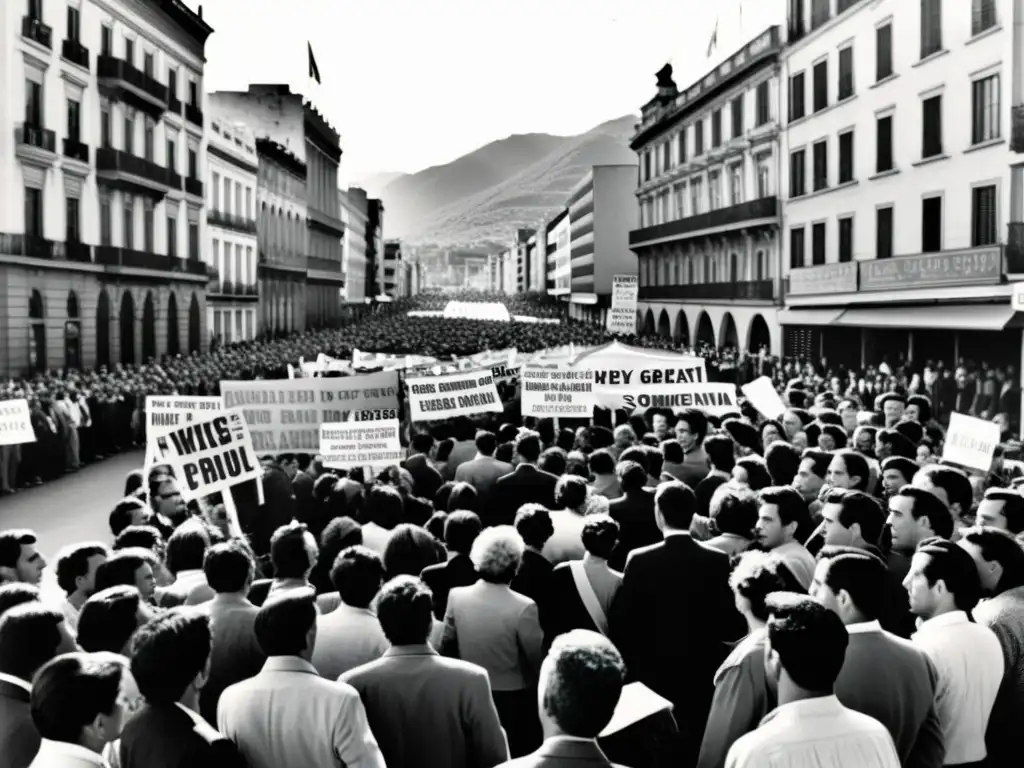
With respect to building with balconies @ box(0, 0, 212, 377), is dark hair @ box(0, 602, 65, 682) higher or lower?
lower

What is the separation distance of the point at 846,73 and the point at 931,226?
311 inches

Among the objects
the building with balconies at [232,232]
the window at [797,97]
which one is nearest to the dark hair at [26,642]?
the window at [797,97]

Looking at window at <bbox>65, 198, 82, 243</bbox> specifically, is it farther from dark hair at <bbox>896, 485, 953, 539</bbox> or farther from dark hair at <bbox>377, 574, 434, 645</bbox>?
dark hair at <bbox>377, 574, 434, 645</bbox>

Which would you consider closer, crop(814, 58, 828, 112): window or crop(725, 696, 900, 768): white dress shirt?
crop(725, 696, 900, 768): white dress shirt

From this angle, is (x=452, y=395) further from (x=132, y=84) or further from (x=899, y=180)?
(x=132, y=84)

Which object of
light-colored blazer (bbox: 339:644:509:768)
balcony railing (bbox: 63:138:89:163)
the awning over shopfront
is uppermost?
balcony railing (bbox: 63:138:89:163)

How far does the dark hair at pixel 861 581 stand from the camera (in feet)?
14.7

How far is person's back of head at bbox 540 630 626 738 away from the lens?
345 centimetres

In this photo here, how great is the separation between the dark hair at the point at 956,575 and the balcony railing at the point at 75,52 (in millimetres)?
39526

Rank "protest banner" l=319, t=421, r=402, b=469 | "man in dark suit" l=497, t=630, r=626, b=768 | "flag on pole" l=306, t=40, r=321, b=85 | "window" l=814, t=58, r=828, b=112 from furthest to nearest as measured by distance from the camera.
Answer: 1. "flag on pole" l=306, t=40, r=321, b=85
2. "window" l=814, t=58, r=828, b=112
3. "protest banner" l=319, t=421, r=402, b=469
4. "man in dark suit" l=497, t=630, r=626, b=768

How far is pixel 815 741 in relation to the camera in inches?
143

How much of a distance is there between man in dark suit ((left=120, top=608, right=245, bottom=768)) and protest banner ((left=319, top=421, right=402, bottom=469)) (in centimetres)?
688

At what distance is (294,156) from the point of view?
79250 mm

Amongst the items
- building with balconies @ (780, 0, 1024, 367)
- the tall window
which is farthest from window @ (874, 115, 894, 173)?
the tall window
